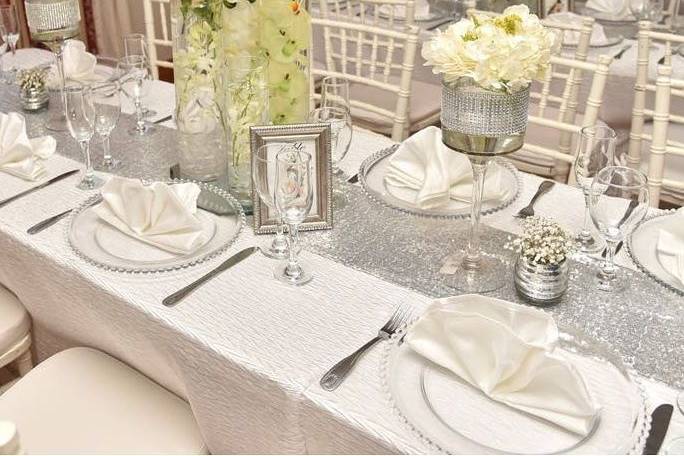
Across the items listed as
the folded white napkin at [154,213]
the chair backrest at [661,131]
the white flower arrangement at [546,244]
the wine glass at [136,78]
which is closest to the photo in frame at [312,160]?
the folded white napkin at [154,213]

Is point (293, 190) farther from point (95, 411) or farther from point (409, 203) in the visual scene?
point (95, 411)

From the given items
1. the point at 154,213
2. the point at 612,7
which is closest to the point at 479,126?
the point at 154,213

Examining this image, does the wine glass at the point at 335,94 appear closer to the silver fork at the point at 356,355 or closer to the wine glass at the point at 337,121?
the wine glass at the point at 337,121

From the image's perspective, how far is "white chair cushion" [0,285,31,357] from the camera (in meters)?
1.46

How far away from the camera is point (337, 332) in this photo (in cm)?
100

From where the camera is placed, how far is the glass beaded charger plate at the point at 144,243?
114 cm

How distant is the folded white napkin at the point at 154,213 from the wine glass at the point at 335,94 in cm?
32

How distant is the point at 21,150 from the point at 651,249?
121 cm

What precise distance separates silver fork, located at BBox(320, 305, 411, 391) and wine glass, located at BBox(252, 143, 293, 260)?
0.24m

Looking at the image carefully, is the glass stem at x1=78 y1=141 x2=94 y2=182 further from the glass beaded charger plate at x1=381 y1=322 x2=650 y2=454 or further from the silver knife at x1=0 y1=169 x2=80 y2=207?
the glass beaded charger plate at x1=381 y1=322 x2=650 y2=454

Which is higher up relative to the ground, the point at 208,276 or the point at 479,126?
the point at 479,126

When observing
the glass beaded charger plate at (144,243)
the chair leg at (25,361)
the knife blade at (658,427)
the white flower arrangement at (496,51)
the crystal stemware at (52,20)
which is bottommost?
the chair leg at (25,361)

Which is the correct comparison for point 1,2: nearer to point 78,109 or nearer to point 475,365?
point 78,109

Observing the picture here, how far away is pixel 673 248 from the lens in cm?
117
